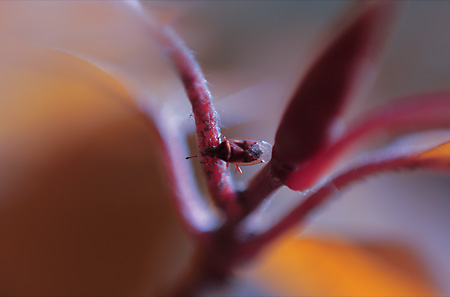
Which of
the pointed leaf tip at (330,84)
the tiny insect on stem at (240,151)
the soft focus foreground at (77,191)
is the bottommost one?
the pointed leaf tip at (330,84)

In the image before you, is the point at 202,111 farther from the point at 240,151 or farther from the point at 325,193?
the point at 325,193

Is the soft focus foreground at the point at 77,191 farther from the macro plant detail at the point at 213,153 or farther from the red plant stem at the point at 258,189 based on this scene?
the red plant stem at the point at 258,189

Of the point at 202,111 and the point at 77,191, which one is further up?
the point at 77,191

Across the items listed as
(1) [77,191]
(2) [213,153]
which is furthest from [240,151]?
(1) [77,191]

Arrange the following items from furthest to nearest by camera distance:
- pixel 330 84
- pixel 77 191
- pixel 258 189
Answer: pixel 77 191 → pixel 258 189 → pixel 330 84

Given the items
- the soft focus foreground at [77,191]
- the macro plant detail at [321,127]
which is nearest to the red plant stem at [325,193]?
the macro plant detail at [321,127]

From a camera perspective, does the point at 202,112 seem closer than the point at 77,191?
Yes

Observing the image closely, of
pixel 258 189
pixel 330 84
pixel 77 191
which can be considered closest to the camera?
pixel 330 84
